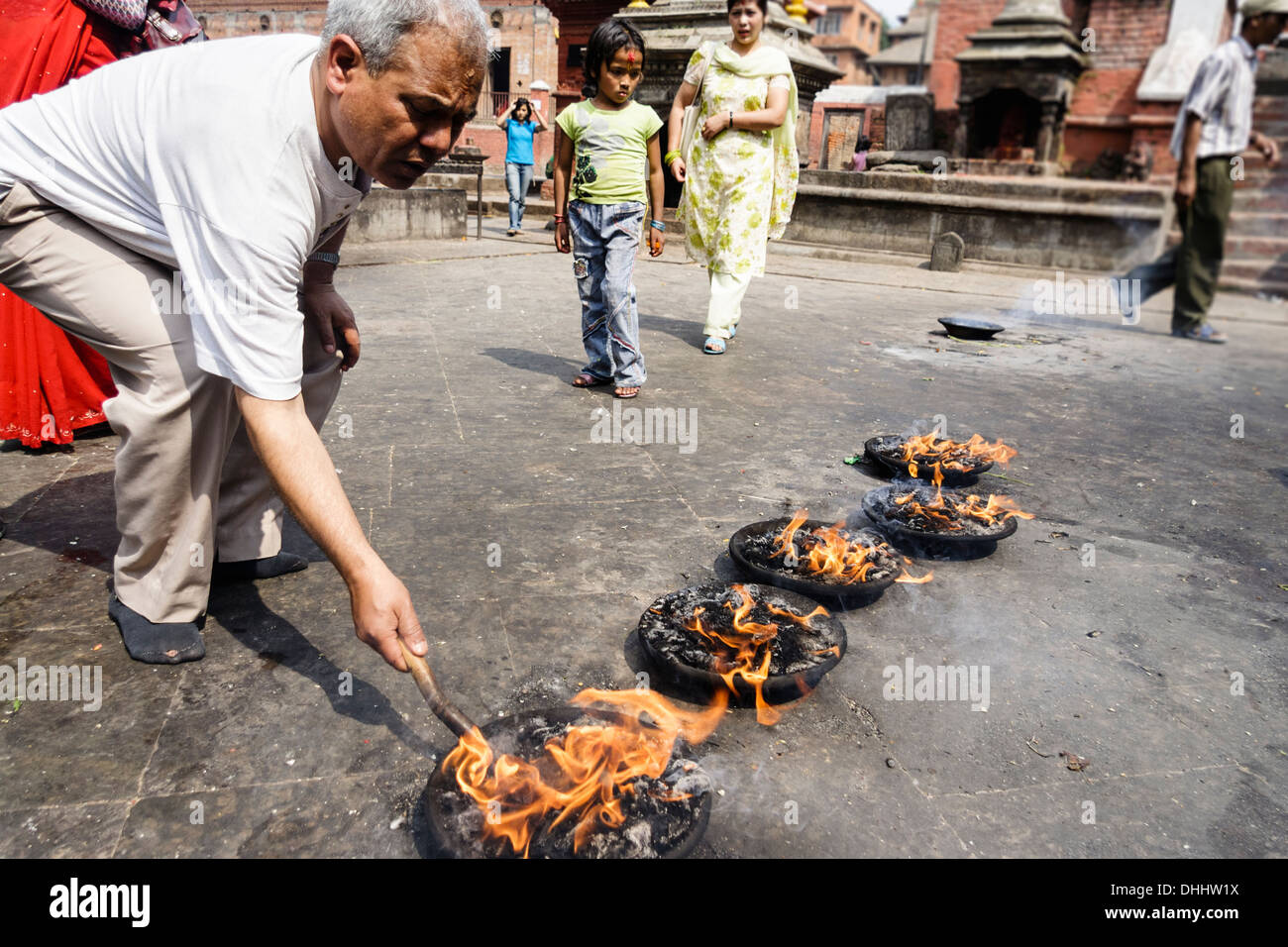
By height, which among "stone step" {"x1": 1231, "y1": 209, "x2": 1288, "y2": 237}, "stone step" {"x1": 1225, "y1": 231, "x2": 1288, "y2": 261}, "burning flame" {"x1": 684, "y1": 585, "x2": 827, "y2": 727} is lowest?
"burning flame" {"x1": 684, "y1": 585, "x2": 827, "y2": 727}

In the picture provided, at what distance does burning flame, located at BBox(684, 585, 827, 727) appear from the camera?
216 centimetres

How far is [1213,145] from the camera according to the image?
7.11m

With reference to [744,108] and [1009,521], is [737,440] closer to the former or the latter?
[1009,521]

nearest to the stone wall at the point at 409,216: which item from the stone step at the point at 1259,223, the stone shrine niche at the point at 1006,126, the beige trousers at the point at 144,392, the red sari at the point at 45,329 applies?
the red sari at the point at 45,329

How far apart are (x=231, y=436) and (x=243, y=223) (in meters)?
0.89

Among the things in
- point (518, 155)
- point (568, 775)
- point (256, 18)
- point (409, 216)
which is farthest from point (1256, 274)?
point (256, 18)

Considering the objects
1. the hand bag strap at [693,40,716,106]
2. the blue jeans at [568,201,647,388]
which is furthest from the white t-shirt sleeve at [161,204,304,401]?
the hand bag strap at [693,40,716,106]

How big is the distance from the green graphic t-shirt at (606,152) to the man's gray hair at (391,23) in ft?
10.6

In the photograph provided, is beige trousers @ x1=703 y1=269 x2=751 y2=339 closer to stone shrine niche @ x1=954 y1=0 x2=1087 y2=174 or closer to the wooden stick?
the wooden stick

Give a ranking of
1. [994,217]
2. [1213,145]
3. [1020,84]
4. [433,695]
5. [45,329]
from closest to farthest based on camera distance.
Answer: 1. [433,695]
2. [45,329]
3. [1213,145]
4. [994,217]
5. [1020,84]

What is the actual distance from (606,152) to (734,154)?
140 centimetres

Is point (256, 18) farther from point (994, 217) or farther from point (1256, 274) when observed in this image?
point (1256, 274)

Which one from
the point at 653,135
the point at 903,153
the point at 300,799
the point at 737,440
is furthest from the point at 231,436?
the point at 903,153

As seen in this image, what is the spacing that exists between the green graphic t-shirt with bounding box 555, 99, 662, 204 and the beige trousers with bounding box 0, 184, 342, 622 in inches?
119
